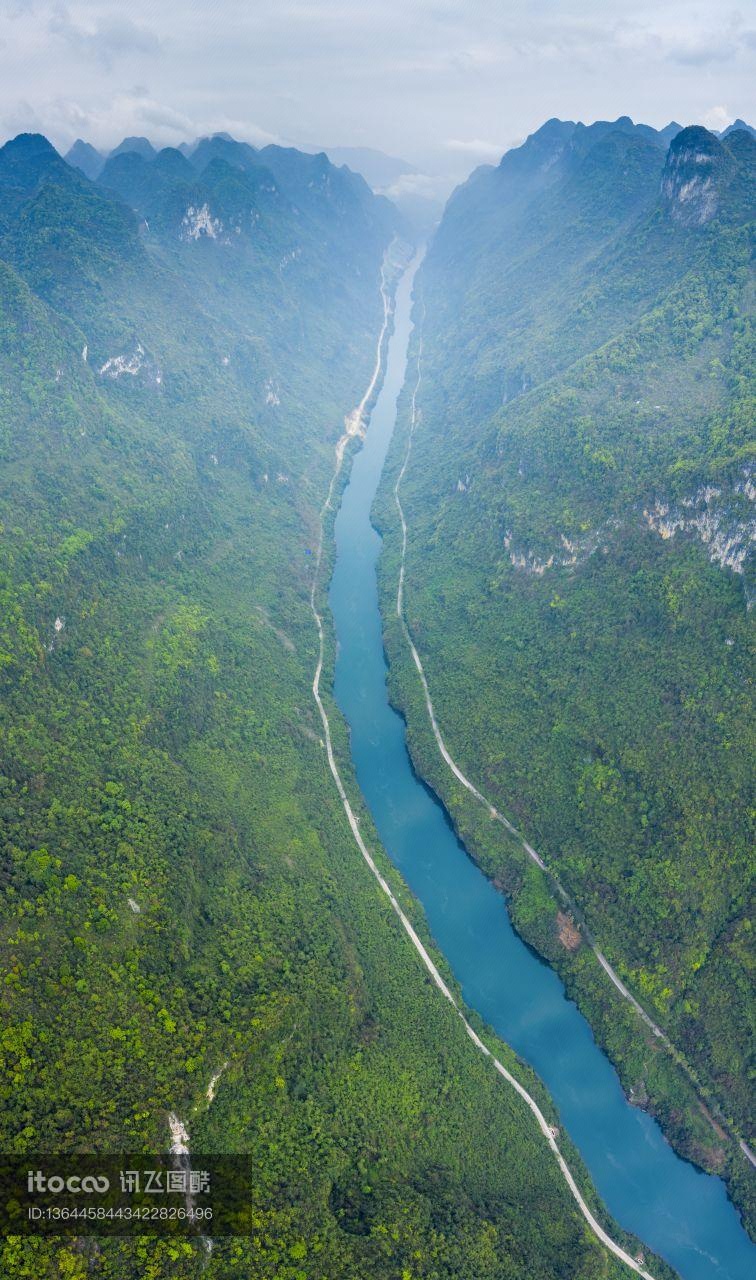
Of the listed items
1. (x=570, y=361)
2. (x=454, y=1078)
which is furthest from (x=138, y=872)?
(x=570, y=361)

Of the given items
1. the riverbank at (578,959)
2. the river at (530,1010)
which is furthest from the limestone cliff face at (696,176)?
the river at (530,1010)

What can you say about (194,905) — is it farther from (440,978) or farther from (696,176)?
(696,176)

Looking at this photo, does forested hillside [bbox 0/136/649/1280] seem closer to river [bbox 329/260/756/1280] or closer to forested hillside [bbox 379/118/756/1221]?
river [bbox 329/260/756/1280]

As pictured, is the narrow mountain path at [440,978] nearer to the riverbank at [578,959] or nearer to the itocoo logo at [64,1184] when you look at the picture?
the riverbank at [578,959]

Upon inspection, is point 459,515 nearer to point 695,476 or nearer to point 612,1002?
point 695,476

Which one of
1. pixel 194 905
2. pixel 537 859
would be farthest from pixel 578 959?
pixel 194 905
